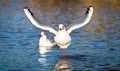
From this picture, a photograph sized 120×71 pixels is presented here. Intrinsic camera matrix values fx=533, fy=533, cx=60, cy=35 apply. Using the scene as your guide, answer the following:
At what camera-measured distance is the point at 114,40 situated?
762 inches

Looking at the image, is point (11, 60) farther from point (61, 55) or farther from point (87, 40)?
point (87, 40)

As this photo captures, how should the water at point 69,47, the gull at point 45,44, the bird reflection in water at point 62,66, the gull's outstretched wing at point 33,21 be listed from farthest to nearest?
the gull at point 45,44
the gull's outstretched wing at point 33,21
the water at point 69,47
the bird reflection in water at point 62,66

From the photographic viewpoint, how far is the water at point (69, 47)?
1532 cm

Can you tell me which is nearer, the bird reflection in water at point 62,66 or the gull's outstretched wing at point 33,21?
the bird reflection in water at point 62,66

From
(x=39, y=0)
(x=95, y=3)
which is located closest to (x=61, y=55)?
(x=95, y=3)

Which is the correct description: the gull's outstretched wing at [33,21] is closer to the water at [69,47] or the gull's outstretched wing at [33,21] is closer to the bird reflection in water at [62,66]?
the water at [69,47]

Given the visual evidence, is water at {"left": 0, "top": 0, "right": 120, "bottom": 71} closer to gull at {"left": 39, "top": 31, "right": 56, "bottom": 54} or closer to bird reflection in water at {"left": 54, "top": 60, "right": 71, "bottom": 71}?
bird reflection in water at {"left": 54, "top": 60, "right": 71, "bottom": 71}

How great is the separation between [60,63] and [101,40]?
4136mm

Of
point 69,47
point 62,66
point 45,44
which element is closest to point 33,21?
point 62,66

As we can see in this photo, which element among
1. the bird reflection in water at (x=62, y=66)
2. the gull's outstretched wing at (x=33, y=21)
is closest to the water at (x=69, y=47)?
the bird reflection in water at (x=62, y=66)

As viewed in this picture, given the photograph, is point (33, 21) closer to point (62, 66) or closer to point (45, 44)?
point (62, 66)

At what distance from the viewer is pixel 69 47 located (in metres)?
18.1

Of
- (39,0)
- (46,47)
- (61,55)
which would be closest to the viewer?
(61,55)

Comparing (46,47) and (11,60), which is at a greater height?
(46,47)
